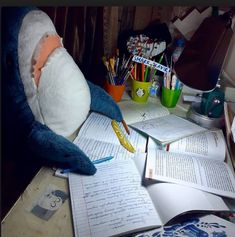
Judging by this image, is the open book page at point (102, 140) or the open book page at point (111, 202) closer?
the open book page at point (111, 202)

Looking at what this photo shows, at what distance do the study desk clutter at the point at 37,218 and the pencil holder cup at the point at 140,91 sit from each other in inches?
21.4

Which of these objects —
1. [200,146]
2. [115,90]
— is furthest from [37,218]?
[115,90]

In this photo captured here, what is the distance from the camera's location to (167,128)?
0.93m

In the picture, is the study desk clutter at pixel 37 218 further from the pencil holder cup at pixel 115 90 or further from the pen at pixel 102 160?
the pencil holder cup at pixel 115 90

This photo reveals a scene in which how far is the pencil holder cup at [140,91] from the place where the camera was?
3.63 ft

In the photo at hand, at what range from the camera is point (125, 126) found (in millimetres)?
942

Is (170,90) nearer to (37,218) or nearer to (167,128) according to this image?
(167,128)

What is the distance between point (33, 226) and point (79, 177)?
0.16 meters

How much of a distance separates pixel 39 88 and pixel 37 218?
0.96ft

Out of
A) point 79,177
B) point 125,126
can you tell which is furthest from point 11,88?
point 125,126

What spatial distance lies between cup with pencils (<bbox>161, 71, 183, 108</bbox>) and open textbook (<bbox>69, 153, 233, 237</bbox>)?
18.3 inches

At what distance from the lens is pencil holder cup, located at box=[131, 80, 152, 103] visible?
111cm

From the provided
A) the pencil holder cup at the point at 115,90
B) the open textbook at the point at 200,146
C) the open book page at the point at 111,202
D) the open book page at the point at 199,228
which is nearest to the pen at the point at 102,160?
the open book page at the point at 111,202

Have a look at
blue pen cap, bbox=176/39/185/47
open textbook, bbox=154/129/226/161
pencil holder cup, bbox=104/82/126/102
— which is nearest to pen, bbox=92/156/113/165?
open textbook, bbox=154/129/226/161
